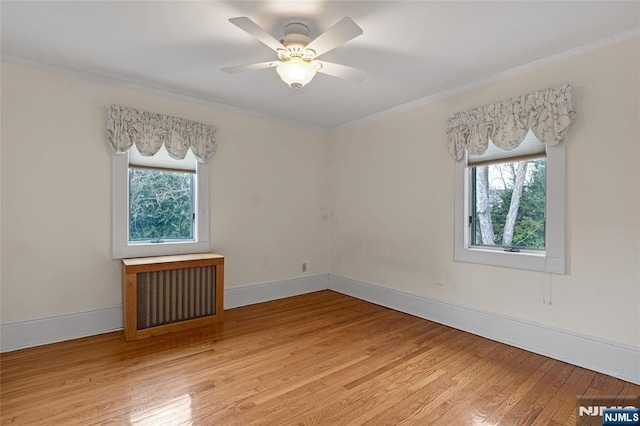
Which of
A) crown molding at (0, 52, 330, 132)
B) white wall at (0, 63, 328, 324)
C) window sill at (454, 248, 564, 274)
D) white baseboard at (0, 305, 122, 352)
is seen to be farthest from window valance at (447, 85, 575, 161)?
white baseboard at (0, 305, 122, 352)

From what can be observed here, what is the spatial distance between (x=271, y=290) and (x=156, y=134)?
7.90ft

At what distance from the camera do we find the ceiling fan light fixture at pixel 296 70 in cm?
224

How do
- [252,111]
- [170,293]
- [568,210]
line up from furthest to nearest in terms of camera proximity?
[252,111] < [170,293] < [568,210]

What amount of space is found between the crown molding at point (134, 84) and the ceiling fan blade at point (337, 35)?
2091mm

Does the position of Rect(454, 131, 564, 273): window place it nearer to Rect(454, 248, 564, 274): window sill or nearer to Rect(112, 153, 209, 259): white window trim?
Rect(454, 248, 564, 274): window sill

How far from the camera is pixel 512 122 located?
2.88 meters

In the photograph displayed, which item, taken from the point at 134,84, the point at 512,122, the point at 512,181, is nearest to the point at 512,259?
the point at 512,181

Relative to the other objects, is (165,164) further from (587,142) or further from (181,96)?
(587,142)

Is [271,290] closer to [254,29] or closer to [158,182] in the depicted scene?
[158,182]

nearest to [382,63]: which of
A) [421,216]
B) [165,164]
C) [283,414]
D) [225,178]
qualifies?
[421,216]

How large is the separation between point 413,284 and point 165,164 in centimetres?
320

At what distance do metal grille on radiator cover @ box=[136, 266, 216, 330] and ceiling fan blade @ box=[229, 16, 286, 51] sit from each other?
2.39 m

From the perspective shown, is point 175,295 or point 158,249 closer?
point 175,295

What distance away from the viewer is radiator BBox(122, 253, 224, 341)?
9.88ft
